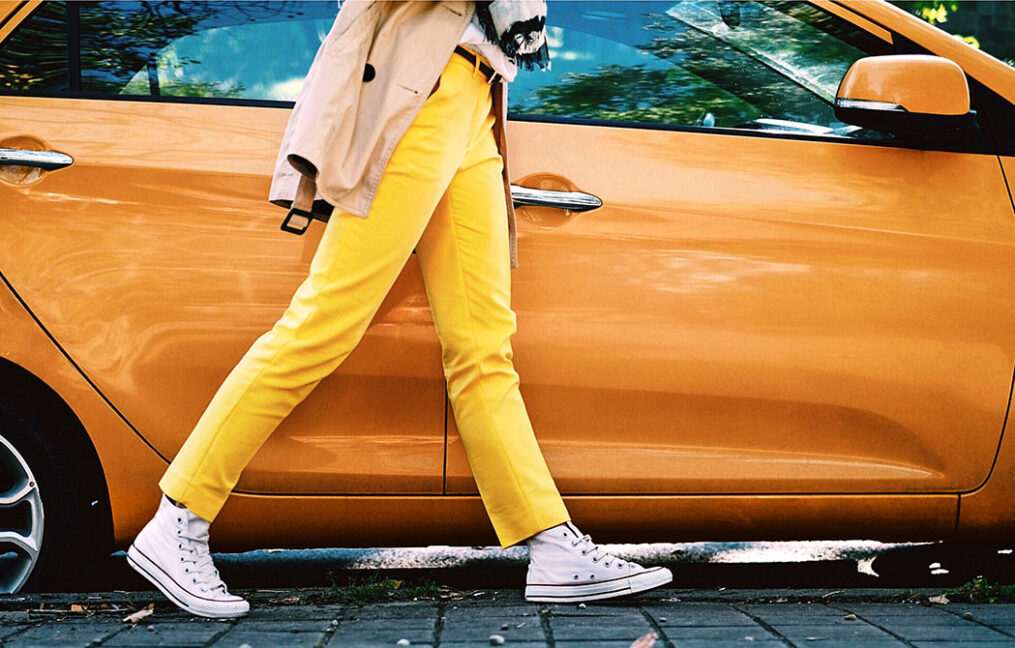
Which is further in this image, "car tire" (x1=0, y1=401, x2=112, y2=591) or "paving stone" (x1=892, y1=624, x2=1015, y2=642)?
"car tire" (x1=0, y1=401, x2=112, y2=591)

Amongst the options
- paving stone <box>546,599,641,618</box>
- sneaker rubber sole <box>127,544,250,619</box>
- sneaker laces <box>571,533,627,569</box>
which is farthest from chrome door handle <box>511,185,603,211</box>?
sneaker rubber sole <box>127,544,250,619</box>

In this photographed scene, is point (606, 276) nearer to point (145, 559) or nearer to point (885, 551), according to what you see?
point (145, 559)

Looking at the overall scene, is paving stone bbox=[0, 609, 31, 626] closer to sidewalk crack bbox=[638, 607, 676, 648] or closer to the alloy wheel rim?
the alloy wheel rim

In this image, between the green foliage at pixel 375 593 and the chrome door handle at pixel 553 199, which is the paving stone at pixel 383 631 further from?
the chrome door handle at pixel 553 199

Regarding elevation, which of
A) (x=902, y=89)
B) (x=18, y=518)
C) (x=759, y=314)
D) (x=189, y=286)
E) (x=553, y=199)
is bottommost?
(x=18, y=518)

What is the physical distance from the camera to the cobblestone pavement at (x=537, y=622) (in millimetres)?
2426

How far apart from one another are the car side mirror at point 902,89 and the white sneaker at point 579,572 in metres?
1.19

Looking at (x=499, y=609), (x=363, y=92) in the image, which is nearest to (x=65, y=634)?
(x=499, y=609)

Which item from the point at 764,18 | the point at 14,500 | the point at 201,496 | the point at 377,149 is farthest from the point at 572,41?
the point at 14,500

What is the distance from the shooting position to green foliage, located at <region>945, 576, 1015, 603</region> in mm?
2848

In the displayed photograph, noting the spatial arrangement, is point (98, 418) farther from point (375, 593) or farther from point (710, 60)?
point (710, 60)

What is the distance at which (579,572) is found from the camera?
2738mm

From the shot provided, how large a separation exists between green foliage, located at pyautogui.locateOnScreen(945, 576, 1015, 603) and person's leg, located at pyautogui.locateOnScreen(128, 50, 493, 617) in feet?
5.00

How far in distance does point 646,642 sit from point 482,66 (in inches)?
49.4
